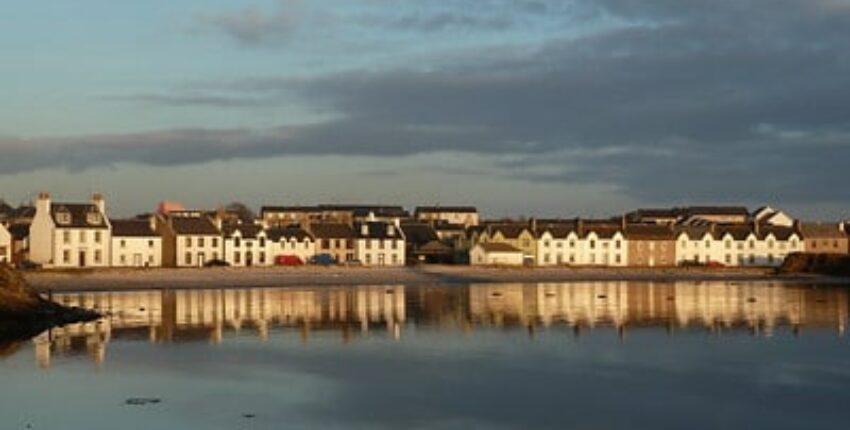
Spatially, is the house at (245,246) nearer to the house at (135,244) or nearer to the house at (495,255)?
the house at (135,244)

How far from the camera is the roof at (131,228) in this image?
104750 mm

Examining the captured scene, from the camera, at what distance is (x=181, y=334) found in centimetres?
4672

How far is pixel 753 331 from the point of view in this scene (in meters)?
48.8

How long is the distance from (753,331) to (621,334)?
540cm

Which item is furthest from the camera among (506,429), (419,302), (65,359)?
(419,302)

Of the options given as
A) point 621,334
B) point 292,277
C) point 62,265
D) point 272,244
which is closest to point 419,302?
point 621,334

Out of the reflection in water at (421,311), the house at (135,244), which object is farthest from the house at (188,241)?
the reflection in water at (421,311)

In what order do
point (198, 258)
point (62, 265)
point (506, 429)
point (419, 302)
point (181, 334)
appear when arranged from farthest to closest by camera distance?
point (198, 258) < point (62, 265) < point (419, 302) < point (181, 334) < point (506, 429)

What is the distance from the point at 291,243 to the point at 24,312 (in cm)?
6947

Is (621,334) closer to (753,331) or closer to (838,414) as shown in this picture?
(753,331)

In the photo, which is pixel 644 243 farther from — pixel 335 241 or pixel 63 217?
pixel 63 217

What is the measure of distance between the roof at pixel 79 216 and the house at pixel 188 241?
7.01 metres

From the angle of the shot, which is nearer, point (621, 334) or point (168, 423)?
point (168, 423)

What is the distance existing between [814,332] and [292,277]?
57097 mm
